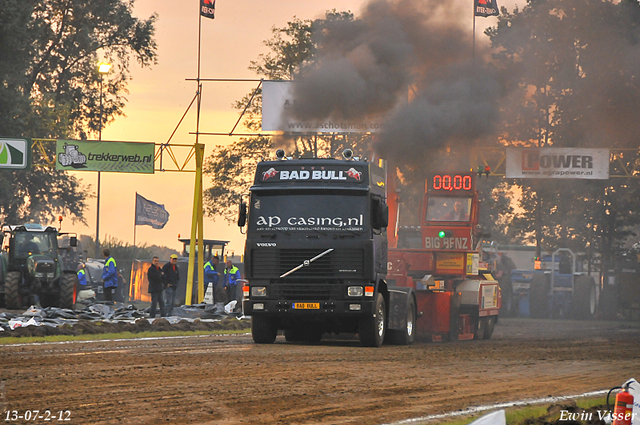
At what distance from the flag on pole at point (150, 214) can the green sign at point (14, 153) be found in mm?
19442

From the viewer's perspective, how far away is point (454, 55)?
88.0 ft

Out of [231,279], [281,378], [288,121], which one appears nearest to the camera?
[281,378]

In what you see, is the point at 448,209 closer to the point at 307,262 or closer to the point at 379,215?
the point at 379,215

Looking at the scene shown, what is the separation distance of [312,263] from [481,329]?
7804mm

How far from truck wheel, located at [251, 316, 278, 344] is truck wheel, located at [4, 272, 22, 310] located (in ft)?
38.1

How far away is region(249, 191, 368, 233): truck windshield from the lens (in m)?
16.2

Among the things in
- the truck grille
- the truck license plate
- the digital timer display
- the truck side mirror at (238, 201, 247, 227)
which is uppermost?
the digital timer display

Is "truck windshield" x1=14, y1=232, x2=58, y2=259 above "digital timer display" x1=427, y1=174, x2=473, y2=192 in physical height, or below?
below

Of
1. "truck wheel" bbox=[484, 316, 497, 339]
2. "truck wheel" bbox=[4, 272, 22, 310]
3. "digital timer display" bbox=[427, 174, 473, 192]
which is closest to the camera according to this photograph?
"truck wheel" bbox=[484, 316, 497, 339]

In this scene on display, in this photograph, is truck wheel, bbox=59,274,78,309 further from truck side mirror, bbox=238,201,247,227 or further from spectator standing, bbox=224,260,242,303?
truck side mirror, bbox=238,201,247,227

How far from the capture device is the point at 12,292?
26.6 meters

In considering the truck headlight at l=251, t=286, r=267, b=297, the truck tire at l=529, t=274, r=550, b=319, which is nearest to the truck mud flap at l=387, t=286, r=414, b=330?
the truck headlight at l=251, t=286, r=267, b=297

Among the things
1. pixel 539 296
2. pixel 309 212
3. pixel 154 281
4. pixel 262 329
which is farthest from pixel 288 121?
pixel 309 212

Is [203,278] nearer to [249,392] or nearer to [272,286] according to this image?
[272,286]
